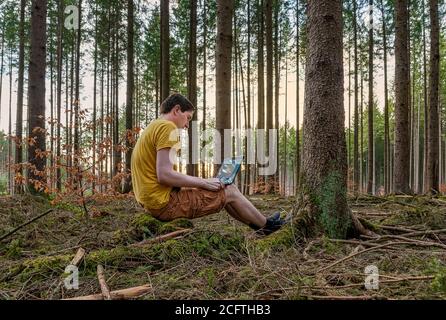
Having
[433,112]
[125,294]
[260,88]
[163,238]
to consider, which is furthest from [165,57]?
[125,294]

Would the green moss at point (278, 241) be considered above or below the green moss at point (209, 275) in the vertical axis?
above

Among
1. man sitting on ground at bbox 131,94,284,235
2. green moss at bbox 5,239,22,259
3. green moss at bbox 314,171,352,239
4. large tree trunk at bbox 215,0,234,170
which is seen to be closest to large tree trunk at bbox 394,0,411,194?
large tree trunk at bbox 215,0,234,170

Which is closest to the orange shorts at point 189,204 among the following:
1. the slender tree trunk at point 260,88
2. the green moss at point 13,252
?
the green moss at point 13,252

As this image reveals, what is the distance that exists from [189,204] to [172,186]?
27 centimetres

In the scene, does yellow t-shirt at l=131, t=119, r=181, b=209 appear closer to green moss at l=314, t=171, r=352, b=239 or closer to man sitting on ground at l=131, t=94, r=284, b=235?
man sitting on ground at l=131, t=94, r=284, b=235

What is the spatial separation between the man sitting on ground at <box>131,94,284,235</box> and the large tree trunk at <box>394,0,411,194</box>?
5606 millimetres

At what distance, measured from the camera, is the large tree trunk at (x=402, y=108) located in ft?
26.4

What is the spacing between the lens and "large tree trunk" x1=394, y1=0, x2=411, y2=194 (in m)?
8.05

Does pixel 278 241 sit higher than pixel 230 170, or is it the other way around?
pixel 230 170

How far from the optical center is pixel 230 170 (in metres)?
3.63

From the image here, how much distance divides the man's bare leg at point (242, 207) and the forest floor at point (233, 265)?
0.16 metres

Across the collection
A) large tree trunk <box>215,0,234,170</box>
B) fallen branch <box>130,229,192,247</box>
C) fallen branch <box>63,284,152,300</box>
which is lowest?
fallen branch <box>63,284,152,300</box>

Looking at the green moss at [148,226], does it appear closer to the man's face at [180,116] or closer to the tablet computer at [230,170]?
the tablet computer at [230,170]

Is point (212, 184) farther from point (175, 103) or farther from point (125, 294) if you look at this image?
point (125, 294)
